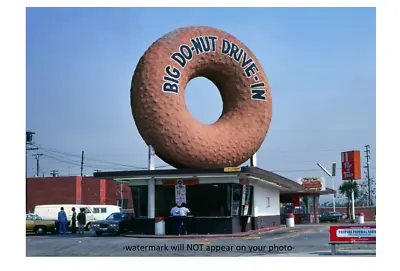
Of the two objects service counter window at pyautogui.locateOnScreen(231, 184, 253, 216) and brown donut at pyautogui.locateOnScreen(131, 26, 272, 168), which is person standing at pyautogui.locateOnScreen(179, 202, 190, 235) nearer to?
brown donut at pyautogui.locateOnScreen(131, 26, 272, 168)

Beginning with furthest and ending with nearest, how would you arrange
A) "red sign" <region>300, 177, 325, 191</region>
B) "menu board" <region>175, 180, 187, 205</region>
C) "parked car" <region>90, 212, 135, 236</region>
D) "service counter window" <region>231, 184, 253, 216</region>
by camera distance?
"red sign" <region>300, 177, 325, 191</region>, "parked car" <region>90, 212, 135, 236</region>, "service counter window" <region>231, 184, 253, 216</region>, "menu board" <region>175, 180, 187, 205</region>

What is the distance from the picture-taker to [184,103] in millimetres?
22812

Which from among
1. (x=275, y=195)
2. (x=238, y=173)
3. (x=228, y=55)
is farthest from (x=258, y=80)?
(x=275, y=195)

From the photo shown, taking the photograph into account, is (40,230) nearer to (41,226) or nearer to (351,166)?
(41,226)

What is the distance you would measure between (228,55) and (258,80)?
5.53ft

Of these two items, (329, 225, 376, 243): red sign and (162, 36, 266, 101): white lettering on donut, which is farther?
(162, 36, 266, 101): white lettering on donut

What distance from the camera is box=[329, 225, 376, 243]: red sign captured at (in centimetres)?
1588

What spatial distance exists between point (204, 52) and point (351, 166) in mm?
18161

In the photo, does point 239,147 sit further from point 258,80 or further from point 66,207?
point 66,207

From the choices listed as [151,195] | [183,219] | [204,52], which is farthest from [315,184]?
[183,219]

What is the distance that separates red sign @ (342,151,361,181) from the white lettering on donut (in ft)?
50.2

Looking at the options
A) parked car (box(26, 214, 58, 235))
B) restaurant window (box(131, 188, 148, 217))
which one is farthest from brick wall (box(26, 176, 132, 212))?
restaurant window (box(131, 188, 148, 217))

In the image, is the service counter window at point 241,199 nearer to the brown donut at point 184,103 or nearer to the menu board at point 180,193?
the brown donut at point 184,103

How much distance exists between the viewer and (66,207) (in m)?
36.8
